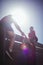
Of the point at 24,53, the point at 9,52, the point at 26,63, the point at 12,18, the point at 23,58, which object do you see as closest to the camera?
the point at 12,18

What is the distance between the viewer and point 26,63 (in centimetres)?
312

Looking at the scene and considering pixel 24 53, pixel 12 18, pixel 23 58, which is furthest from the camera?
pixel 24 53

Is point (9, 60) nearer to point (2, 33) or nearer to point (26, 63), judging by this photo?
point (2, 33)

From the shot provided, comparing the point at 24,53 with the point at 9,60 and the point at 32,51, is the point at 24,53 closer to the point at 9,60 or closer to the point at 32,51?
the point at 32,51

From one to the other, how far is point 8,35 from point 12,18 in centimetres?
26

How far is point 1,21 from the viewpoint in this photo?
2.48 m

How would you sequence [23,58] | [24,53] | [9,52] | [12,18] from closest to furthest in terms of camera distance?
[12,18]
[9,52]
[23,58]
[24,53]

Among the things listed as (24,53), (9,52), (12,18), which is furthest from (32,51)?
(12,18)

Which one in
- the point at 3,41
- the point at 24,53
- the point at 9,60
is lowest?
the point at 9,60

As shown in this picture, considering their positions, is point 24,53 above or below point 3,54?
above

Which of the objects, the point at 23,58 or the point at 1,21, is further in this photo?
the point at 23,58

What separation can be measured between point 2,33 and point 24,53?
48.3 inches

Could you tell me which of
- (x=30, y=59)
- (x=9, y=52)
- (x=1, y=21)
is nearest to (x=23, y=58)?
(x=30, y=59)

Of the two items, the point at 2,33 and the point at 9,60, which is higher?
the point at 2,33
